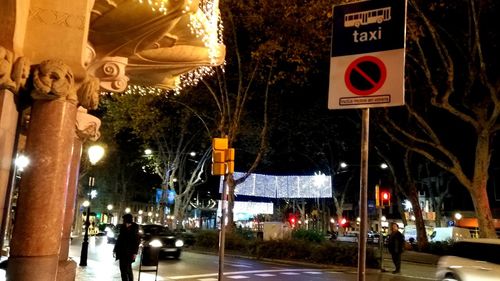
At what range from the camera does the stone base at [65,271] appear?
25.2 ft

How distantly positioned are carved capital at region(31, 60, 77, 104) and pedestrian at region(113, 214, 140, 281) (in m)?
6.23

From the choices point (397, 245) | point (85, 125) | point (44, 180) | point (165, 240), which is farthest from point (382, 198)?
point (44, 180)

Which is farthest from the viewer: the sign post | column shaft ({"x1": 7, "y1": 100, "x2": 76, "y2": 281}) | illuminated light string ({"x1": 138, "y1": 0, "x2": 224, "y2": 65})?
illuminated light string ({"x1": 138, "y1": 0, "x2": 224, "y2": 65})

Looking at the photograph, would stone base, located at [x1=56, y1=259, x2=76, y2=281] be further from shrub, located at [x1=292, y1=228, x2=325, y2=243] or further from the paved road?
shrub, located at [x1=292, y1=228, x2=325, y2=243]

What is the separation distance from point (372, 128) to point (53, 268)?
26845mm

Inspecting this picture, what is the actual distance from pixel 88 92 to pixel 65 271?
288 cm

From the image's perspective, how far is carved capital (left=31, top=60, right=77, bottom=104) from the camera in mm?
5832

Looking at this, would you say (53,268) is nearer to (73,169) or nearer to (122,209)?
(73,169)

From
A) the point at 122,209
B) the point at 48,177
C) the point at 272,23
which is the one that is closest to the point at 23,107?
the point at 48,177

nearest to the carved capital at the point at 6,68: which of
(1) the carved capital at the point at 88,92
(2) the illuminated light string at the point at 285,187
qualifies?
(1) the carved capital at the point at 88,92

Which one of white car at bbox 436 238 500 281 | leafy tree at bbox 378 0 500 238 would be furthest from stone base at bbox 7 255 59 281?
leafy tree at bbox 378 0 500 238

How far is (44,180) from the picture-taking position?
5.87m

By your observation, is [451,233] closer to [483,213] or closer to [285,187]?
[285,187]

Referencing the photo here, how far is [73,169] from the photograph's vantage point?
852 cm
